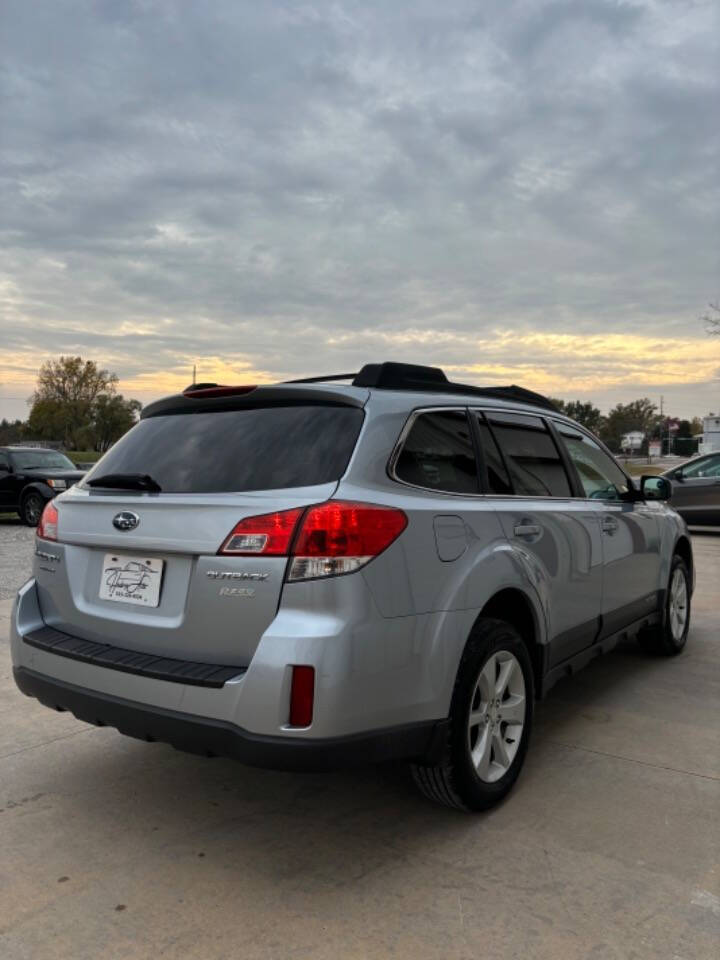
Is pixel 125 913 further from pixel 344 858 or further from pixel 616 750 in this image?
pixel 616 750

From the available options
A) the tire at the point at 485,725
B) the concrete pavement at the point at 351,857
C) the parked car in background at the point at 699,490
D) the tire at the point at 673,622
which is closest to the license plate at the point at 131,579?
the concrete pavement at the point at 351,857

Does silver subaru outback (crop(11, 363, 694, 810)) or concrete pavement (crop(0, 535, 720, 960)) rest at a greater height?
silver subaru outback (crop(11, 363, 694, 810))

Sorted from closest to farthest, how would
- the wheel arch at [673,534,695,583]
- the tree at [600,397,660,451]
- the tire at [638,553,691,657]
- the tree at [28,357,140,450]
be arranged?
the tire at [638,553,691,657] → the wheel arch at [673,534,695,583] → the tree at [28,357,140,450] → the tree at [600,397,660,451]

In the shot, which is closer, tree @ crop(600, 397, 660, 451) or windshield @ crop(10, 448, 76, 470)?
windshield @ crop(10, 448, 76, 470)

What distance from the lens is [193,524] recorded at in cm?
268

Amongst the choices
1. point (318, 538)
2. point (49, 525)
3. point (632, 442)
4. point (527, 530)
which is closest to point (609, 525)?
point (527, 530)

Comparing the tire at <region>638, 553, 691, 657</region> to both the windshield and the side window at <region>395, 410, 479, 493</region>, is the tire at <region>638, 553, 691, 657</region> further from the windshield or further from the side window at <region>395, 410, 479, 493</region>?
the windshield

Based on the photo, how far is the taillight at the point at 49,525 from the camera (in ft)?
10.5

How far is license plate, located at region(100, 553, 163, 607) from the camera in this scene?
9.08 feet

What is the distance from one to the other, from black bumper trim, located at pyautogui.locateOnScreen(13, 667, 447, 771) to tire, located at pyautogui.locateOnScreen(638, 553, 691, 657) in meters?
3.19

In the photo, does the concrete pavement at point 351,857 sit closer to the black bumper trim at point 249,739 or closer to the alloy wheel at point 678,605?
the black bumper trim at point 249,739

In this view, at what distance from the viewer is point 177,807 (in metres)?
3.19

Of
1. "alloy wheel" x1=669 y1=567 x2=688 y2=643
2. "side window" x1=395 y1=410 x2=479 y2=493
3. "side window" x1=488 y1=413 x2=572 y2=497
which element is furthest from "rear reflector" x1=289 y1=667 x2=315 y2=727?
"alloy wheel" x1=669 y1=567 x2=688 y2=643

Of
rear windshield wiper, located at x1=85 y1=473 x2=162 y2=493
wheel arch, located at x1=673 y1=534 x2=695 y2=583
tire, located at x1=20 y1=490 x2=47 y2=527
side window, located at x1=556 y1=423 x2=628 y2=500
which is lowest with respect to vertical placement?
tire, located at x1=20 y1=490 x2=47 y2=527
